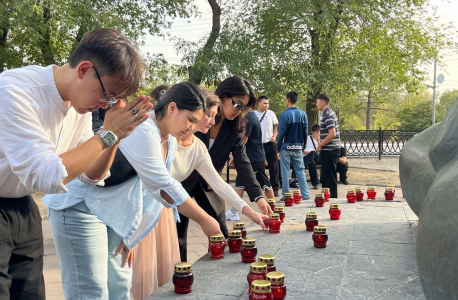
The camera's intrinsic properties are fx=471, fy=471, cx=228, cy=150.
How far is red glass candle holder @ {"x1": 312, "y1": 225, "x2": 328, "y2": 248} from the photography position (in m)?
2.96

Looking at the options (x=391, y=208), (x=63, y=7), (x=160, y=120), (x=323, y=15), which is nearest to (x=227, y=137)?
(x=160, y=120)

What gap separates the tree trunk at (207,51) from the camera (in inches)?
446

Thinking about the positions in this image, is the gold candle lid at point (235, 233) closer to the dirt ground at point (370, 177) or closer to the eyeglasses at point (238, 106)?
the eyeglasses at point (238, 106)

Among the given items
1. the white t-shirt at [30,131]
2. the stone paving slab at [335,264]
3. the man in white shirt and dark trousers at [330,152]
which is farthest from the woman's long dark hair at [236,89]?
the man in white shirt and dark trousers at [330,152]

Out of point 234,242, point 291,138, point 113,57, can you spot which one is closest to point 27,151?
point 113,57

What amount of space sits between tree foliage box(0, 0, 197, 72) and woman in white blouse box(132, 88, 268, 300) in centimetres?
750

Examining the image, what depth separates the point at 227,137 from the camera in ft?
12.9

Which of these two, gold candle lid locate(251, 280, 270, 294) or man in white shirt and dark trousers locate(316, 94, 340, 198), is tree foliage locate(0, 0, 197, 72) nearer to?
man in white shirt and dark trousers locate(316, 94, 340, 198)

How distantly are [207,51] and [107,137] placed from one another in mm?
10203

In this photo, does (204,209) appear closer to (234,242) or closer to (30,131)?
(234,242)

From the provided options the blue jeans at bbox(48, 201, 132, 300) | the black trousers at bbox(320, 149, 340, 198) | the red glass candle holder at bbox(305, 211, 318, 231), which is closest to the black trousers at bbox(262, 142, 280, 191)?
the black trousers at bbox(320, 149, 340, 198)

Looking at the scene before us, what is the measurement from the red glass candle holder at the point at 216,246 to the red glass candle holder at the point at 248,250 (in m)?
0.16

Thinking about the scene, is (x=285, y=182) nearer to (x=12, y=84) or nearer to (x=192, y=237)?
(x=192, y=237)

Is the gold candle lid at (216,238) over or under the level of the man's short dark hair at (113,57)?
under
